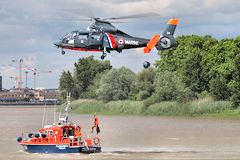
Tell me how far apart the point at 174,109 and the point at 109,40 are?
82.6 meters

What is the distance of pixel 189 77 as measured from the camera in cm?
14900

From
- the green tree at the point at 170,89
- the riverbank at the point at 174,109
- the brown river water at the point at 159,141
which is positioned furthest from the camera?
the green tree at the point at 170,89

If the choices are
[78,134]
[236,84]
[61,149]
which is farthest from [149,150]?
[236,84]

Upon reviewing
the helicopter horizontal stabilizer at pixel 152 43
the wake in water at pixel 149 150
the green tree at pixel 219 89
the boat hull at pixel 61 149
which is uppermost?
the helicopter horizontal stabilizer at pixel 152 43

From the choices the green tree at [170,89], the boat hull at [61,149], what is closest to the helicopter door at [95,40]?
the boat hull at [61,149]

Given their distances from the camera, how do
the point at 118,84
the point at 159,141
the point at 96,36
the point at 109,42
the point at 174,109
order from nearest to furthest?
the point at 109,42 < the point at 96,36 < the point at 159,141 < the point at 174,109 < the point at 118,84

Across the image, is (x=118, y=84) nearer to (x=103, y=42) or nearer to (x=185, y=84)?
(x=185, y=84)

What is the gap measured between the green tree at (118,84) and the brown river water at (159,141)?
36699 millimetres

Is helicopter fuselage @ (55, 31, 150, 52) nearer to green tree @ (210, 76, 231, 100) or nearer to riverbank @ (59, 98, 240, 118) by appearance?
riverbank @ (59, 98, 240, 118)

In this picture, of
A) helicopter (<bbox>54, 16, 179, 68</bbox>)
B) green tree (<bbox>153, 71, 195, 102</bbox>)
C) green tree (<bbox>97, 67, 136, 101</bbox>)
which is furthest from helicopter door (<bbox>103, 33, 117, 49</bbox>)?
green tree (<bbox>97, 67, 136, 101</bbox>)

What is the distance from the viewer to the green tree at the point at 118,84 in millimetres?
162125

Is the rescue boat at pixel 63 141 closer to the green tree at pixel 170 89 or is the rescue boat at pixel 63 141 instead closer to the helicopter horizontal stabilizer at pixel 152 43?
the helicopter horizontal stabilizer at pixel 152 43

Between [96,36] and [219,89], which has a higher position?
[96,36]

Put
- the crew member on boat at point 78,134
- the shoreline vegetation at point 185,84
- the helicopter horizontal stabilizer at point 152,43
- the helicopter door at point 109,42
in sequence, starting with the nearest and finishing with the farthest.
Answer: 1. the helicopter horizontal stabilizer at point 152,43
2. the helicopter door at point 109,42
3. the crew member on boat at point 78,134
4. the shoreline vegetation at point 185,84
